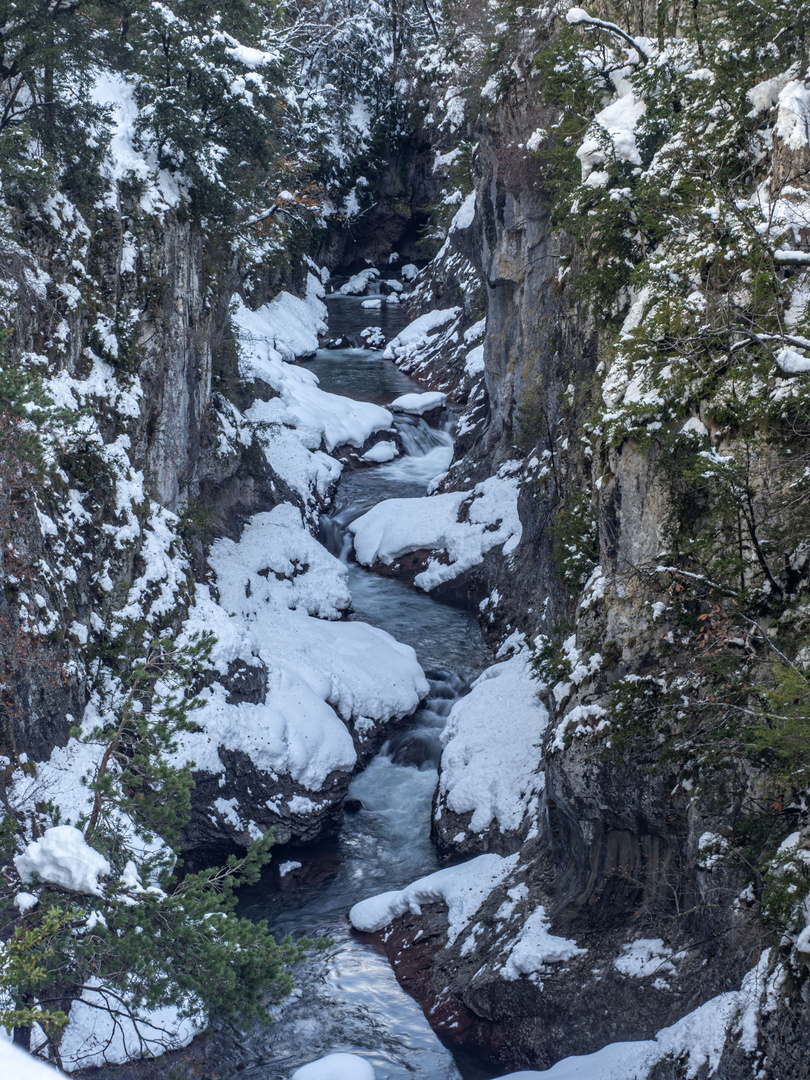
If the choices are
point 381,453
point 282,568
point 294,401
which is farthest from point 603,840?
point 294,401

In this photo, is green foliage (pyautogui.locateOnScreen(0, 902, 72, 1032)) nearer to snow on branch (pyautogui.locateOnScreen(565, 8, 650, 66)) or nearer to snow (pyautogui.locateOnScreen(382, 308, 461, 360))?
snow on branch (pyautogui.locateOnScreen(565, 8, 650, 66))

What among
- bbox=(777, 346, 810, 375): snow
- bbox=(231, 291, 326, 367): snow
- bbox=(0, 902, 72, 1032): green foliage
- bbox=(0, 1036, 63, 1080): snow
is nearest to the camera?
bbox=(0, 1036, 63, 1080): snow

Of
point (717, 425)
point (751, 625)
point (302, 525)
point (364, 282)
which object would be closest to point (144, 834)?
point (751, 625)

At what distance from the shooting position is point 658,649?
809 centimetres

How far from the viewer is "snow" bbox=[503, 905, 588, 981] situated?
8.87 meters

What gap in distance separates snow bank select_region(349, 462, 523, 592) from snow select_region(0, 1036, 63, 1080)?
56.8ft

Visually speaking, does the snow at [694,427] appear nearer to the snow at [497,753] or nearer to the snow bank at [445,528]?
the snow at [497,753]

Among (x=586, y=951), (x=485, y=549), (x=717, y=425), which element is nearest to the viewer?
(x=717, y=425)

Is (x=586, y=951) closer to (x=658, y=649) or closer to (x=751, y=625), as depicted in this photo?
(x=658, y=649)

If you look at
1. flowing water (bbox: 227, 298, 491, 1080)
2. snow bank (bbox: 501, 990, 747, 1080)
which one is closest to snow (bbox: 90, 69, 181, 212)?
flowing water (bbox: 227, 298, 491, 1080)

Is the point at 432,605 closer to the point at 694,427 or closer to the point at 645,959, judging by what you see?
the point at 645,959

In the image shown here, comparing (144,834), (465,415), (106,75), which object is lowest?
(144,834)

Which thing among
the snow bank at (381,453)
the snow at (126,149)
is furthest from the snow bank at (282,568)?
the snow at (126,149)

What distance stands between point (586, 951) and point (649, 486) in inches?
205
